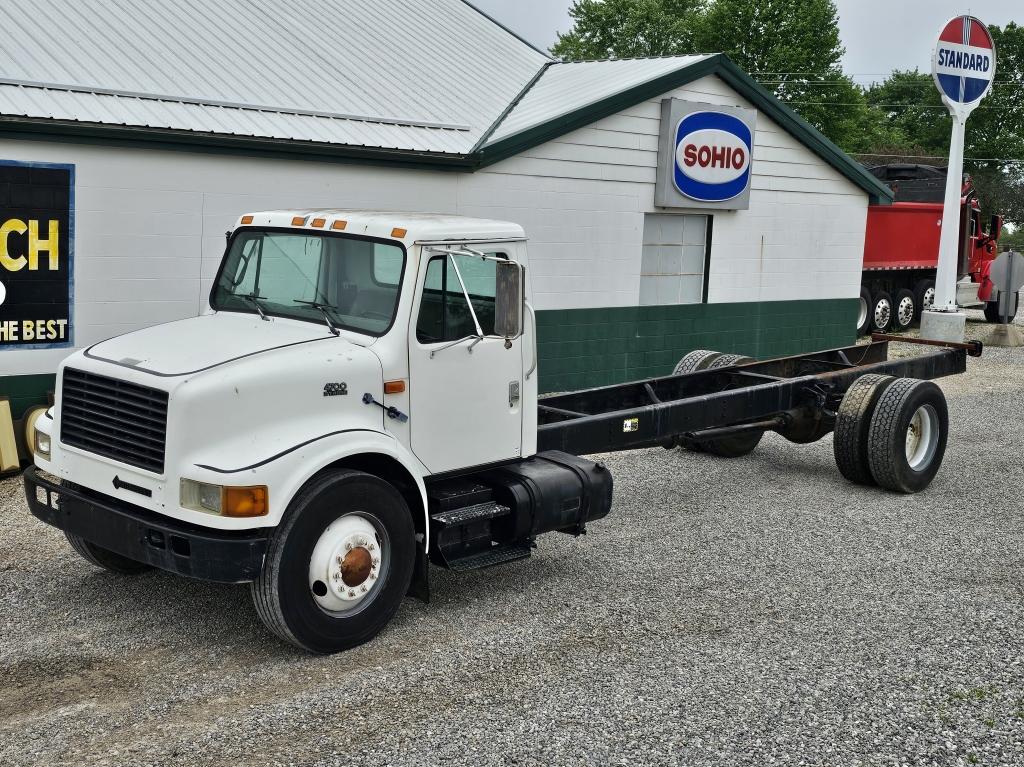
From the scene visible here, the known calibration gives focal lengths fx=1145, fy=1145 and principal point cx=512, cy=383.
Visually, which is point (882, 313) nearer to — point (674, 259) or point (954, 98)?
point (954, 98)

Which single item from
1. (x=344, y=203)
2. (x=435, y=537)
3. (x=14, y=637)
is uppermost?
(x=344, y=203)

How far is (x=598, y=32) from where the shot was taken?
246 feet

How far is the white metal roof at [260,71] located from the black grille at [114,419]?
4662 millimetres

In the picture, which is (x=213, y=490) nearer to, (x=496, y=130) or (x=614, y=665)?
(x=614, y=665)

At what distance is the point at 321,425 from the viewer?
19.9ft

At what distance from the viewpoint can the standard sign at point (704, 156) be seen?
15.1 m

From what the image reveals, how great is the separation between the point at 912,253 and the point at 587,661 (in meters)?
19.7

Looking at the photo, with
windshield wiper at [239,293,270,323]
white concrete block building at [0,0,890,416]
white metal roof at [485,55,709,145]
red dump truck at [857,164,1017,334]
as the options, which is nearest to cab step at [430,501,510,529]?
windshield wiper at [239,293,270,323]

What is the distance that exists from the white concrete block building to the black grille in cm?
433

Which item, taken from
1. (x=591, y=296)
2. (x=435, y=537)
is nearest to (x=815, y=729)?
(x=435, y=537)

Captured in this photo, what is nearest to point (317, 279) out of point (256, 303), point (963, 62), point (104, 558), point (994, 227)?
point (256, 303)

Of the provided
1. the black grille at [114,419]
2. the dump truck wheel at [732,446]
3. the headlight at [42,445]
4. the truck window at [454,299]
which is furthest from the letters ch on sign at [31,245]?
the dump truck wheel at [732,446]

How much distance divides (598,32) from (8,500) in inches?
2776

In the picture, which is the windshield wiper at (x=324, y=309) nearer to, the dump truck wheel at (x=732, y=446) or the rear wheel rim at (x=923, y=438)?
the dump truck wheel at (x=732, y=446)
